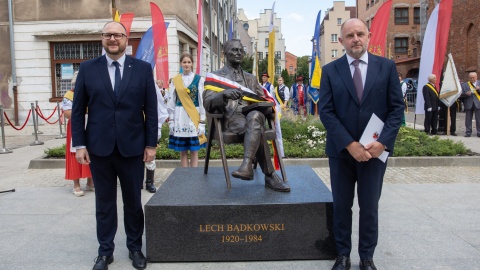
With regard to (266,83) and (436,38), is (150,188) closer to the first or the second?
(266,83)

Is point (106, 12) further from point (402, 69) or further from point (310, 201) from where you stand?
point (402, 69)

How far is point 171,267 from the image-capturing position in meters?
4.05

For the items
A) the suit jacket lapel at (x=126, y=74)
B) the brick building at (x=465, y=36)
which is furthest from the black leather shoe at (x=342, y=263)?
the brick building at (x=465, y=36)

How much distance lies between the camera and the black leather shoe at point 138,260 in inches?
158

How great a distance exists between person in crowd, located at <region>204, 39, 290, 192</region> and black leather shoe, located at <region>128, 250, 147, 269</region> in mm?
1104

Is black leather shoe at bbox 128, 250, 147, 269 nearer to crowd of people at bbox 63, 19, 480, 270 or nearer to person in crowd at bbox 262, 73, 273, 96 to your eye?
crowd of people at bbox 63, 19, 480, 270

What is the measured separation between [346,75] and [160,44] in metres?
8.97

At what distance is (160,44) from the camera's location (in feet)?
39.0

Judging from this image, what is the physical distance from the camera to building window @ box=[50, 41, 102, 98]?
63.2 feet

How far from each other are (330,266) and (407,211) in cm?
221

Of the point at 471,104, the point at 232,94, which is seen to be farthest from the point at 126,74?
the point at 471,104

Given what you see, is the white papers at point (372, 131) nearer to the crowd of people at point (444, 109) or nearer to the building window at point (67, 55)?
the crowd of people at point (444, 109)

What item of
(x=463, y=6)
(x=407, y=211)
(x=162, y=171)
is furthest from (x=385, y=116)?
(x=463, y=6)

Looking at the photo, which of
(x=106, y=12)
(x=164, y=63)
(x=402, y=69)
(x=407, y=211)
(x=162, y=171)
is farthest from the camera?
(x=402, y=69)
